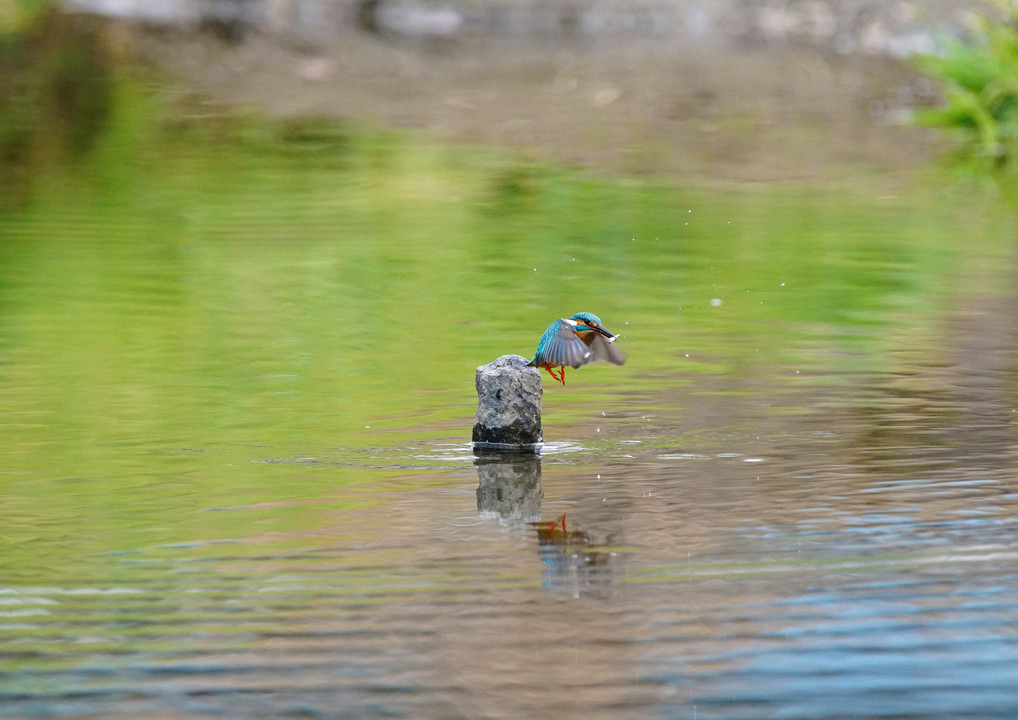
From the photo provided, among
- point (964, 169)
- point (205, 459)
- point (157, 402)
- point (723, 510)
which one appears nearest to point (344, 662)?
point (723, 510)

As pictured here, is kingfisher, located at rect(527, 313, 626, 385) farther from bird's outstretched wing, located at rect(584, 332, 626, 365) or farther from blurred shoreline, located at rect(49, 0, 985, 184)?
blurred shoreline, located at rect(49, 0, 985, 184)

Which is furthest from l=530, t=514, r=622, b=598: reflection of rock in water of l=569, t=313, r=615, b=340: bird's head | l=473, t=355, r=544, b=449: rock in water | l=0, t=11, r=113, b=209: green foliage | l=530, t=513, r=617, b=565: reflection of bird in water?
l=0, t=11, r=113, b=209: green foliage

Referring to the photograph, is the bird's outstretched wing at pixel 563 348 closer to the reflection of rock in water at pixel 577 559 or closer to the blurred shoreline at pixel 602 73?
the reflection of rock in water at pixel 577 559

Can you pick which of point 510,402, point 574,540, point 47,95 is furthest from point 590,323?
point 47,95

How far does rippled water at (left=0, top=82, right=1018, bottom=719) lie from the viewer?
2889 mm

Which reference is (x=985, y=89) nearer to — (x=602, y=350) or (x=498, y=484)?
(x=602, y=350)

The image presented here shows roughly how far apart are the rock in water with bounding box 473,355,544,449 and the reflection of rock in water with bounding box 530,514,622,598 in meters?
0.65

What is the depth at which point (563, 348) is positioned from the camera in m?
4.44

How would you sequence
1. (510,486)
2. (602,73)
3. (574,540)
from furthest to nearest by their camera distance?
(602,73) → (510,486) → (574,540)

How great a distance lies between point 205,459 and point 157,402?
726 mm

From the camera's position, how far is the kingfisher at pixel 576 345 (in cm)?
444

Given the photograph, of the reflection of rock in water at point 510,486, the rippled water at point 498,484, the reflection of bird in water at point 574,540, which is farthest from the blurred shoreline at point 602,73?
the reflection of bird in water at point 574,540

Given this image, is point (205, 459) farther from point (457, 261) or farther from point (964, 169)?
point (964, 169)

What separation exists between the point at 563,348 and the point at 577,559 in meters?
1.03
